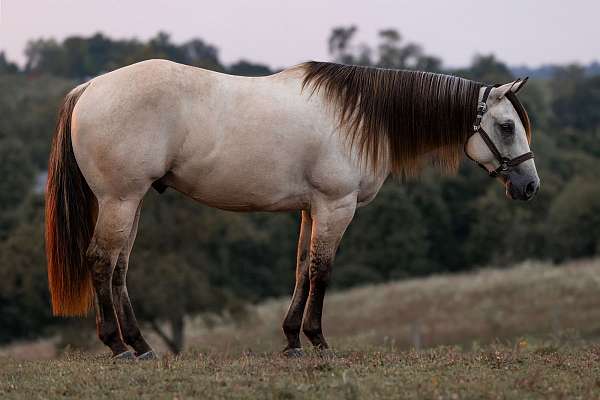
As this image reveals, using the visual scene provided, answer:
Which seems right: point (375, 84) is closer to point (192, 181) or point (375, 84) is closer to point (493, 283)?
point (192, 181)

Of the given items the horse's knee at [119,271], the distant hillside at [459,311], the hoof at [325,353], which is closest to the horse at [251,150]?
the horse's knee at [119,271]

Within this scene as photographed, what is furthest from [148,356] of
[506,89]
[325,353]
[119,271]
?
[506,89]

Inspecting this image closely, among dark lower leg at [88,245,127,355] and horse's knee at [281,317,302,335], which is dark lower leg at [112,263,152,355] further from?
horse's knee at [281,317,302,335]

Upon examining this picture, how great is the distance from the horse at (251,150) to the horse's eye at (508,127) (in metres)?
0.05

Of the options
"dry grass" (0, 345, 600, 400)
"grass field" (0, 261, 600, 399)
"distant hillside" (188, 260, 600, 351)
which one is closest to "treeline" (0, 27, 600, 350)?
"distant hillside" (188, 260, 600, 351)

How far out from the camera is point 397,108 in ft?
28.0

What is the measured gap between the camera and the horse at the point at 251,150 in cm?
779

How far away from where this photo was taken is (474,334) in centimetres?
2678

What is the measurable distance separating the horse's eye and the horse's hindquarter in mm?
1485

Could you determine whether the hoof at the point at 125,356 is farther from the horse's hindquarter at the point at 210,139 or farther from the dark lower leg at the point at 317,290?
the dark lower leg at the point at 317,290

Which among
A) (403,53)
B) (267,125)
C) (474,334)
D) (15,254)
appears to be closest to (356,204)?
(267,125)

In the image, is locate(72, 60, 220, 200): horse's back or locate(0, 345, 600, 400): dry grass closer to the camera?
locate(0, 345, 600, 400): dry grass

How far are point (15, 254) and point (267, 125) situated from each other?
87.4 ft

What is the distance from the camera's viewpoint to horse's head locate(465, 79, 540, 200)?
8555 millimetres
